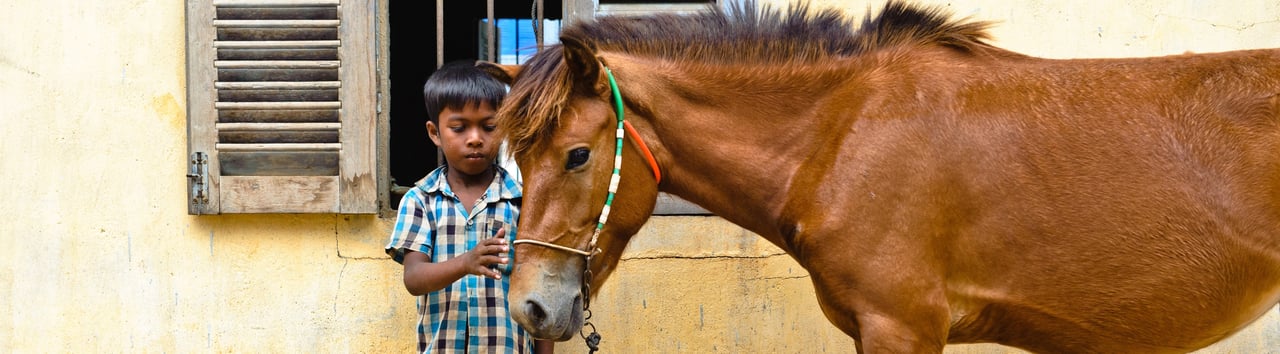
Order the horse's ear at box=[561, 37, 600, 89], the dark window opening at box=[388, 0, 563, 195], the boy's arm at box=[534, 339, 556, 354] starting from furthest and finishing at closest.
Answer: the dark window opening at box=[388, 0, 563, 195], the boy's arm at box=[534, 339, 556, 354], the horse's ear at box=[561, 37, 600, 89]

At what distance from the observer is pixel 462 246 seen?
116 inches

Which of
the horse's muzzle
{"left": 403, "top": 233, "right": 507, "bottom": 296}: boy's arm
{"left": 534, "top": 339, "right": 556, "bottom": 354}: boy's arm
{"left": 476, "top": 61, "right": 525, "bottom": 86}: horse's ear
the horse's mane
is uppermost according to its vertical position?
the horse's mane

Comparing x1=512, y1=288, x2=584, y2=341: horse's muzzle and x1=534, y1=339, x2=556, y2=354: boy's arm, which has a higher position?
x1=512, y1=288, x2=584, y2=341: horse's muzzle

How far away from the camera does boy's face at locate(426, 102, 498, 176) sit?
289 cm

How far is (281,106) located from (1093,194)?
8.73 feet

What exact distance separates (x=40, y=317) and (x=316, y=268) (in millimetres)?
1017

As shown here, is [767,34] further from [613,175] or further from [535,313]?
[535,313]

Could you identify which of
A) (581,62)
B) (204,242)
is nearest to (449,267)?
(581,62)

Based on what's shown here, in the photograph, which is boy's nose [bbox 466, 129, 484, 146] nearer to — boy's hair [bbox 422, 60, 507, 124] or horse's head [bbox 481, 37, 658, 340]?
boy's hair [bbox 422, 60, 507, 124]

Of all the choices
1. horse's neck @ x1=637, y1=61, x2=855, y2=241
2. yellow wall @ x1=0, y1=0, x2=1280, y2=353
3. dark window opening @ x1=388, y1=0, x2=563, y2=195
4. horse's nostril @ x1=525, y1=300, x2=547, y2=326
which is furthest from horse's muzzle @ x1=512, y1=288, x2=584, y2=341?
dark window opening @ x1=388, y1=0, x2=563, y2=195

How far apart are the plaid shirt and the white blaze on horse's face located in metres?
0.44

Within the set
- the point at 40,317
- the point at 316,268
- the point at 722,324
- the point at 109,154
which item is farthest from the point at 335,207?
the point at 722,324

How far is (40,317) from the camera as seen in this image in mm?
3828

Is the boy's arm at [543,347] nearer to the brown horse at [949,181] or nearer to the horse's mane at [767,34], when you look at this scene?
the brown horse at [949,181]
